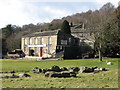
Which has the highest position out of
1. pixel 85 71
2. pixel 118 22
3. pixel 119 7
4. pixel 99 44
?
pixel 119 7

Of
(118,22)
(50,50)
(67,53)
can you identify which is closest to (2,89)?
(118,22)

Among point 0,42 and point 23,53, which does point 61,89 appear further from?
point 0,42

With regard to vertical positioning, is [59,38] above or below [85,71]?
above

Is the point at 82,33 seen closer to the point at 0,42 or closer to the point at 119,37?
the point at 0,42

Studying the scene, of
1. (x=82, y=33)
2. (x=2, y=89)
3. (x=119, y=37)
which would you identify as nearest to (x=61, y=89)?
(x=2, y=89)

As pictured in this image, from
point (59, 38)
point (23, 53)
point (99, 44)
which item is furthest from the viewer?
point (23, 53)

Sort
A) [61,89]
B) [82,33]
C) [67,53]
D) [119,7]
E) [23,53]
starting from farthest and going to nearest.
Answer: [82,33], [23,53], [67,53], [119,7], [61,89]

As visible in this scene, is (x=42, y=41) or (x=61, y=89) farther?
(x=42, y=41)

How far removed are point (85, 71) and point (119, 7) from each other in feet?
72.7

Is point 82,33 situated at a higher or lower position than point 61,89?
higher

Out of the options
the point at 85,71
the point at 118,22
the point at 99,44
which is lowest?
the point at 85,71

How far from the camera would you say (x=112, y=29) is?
3091 centimetres

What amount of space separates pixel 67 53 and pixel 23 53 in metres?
17.8

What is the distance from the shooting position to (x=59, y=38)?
176 feet
